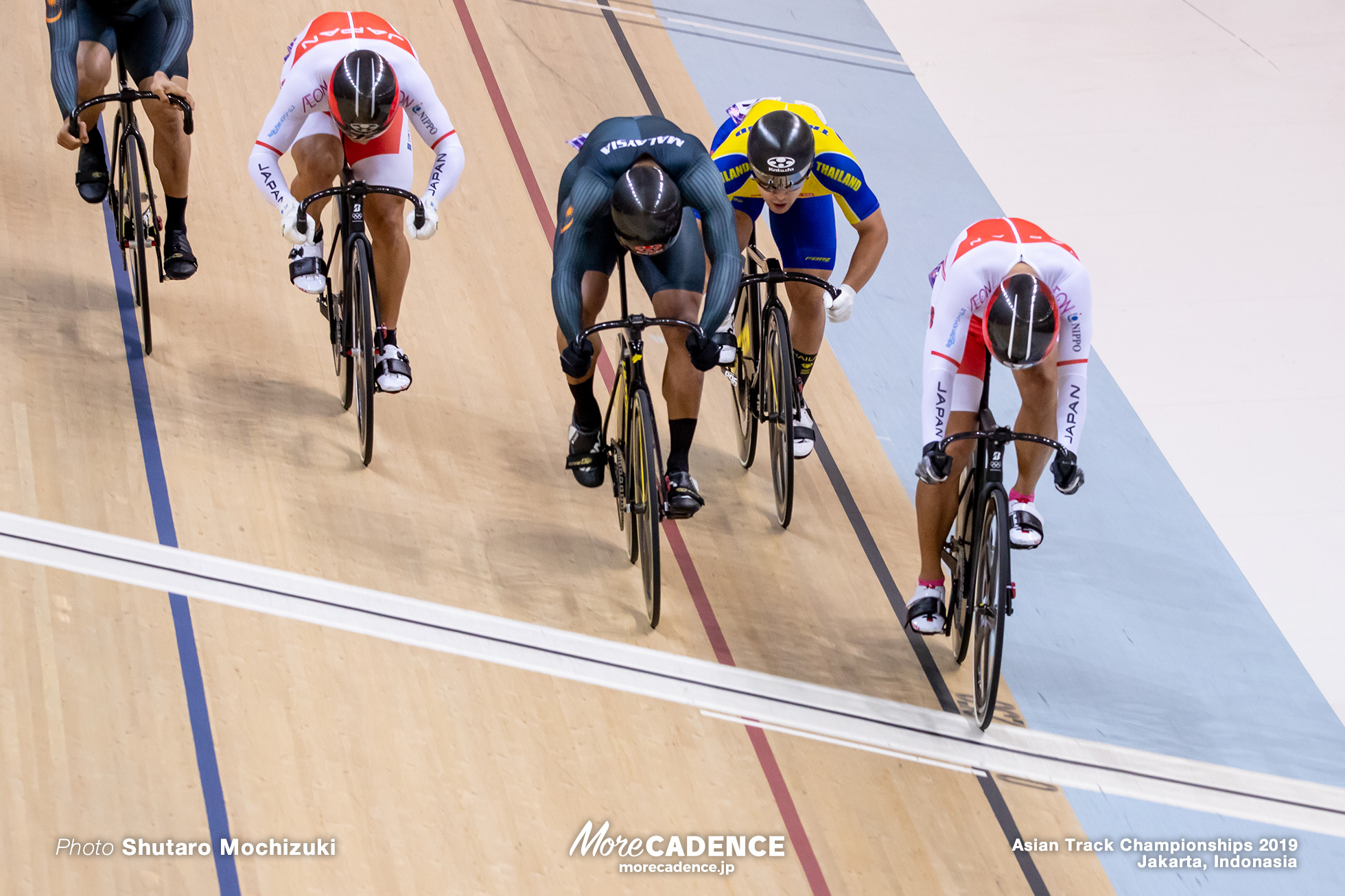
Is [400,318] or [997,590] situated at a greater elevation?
[997,590]

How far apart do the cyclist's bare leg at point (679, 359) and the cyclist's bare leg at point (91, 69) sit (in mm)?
2180

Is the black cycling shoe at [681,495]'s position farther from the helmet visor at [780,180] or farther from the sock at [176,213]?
the sock at [176,213]

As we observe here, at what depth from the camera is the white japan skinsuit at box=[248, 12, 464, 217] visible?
405 cm

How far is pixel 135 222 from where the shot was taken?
456cm

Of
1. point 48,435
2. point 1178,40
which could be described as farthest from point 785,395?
point 1178,40

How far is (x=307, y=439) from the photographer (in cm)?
456

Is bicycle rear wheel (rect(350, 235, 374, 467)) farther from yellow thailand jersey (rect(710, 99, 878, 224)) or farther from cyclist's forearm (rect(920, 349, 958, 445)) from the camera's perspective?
cyclist's forearm (rect(920, 349, 958, 445))

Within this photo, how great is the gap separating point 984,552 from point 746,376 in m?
1.35

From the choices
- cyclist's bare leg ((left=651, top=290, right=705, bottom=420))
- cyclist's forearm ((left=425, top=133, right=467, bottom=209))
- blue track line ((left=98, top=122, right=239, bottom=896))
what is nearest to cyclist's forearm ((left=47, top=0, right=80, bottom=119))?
blue track line ((left=98, top=122, right=239, bottom=896))

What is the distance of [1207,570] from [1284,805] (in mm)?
1011

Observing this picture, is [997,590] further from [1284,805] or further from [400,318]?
[400,318]

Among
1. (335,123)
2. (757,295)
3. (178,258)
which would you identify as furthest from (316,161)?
(757,295)

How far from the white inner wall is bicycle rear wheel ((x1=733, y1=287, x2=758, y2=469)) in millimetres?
1350

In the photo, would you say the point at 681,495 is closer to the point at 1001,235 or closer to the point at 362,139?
the point at 1001,235
